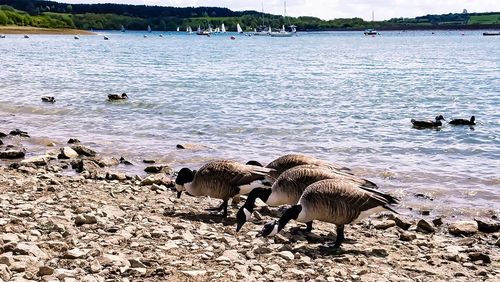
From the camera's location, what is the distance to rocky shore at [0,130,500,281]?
7.67 metres

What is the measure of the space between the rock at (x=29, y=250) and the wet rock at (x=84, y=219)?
1.61 metres

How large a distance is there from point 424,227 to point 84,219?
19.1 feet

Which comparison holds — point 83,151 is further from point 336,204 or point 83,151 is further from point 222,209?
point 336,204

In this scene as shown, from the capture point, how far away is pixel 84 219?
955 centimetres

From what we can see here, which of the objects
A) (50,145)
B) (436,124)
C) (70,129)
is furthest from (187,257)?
(436,124)

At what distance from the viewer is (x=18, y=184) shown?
12.5m

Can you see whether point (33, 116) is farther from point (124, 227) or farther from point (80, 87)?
point (124, 227)

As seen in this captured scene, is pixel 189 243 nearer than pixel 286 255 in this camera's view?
No

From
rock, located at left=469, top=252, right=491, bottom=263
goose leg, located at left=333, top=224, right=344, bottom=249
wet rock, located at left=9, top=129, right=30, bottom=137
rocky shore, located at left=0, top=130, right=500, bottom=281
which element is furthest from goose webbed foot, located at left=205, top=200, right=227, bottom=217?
wet rock, located at left=9, top=129, right=30, bottom=137

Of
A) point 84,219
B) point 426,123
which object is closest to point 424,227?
point 84,219

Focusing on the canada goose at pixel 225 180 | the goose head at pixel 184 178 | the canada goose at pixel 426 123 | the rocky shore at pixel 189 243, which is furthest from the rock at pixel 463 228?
the canada goose at pixel 426 123

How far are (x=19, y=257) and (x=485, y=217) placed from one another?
8.85 metres

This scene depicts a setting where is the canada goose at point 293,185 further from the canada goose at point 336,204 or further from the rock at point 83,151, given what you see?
the rock at point 83,151

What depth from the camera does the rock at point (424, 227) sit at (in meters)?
11.1
